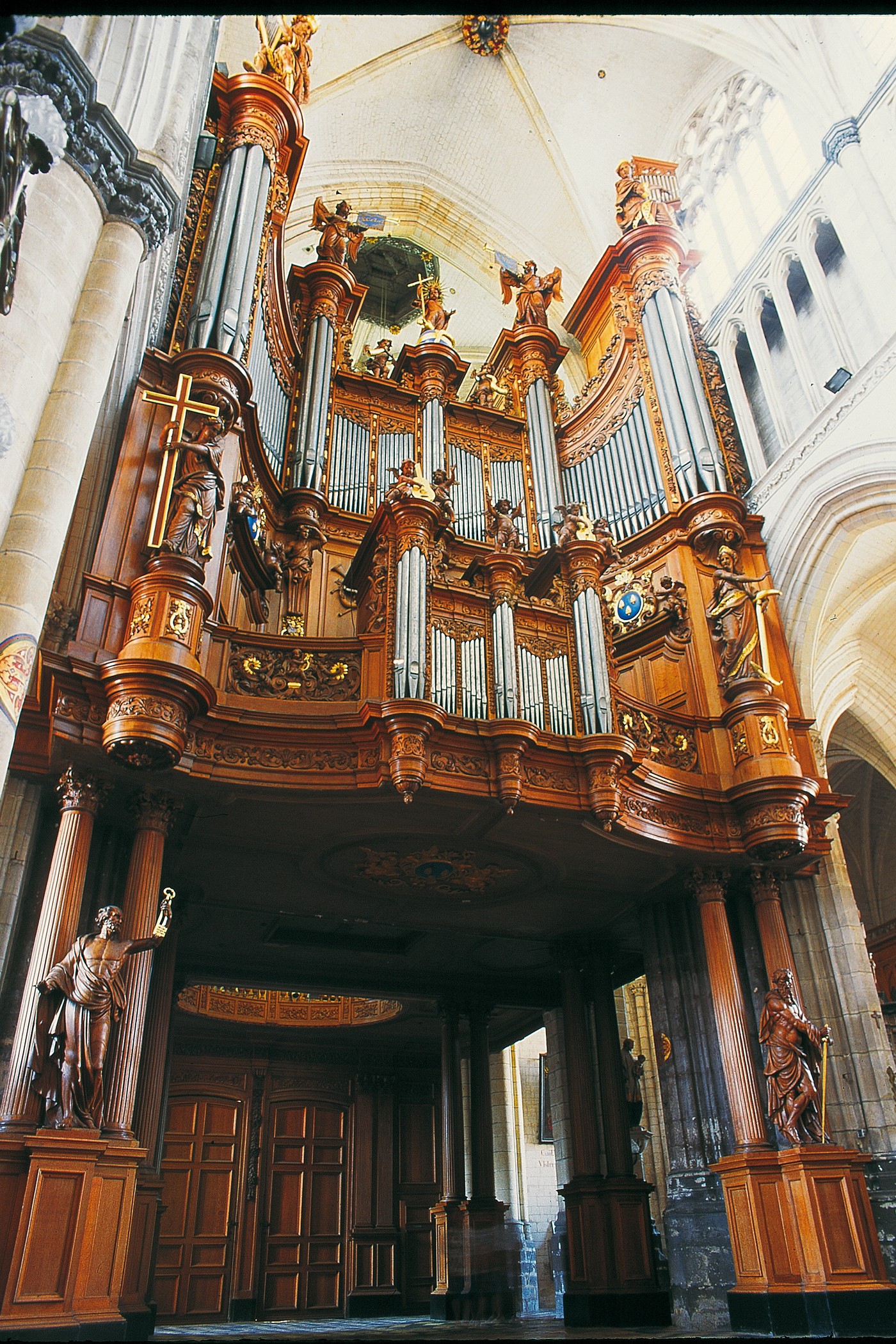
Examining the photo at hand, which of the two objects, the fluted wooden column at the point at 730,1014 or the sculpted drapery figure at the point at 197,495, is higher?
the sculpted drapery figure at the point at 197,495

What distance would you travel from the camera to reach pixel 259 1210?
15.5 meters

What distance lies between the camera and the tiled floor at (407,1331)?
931 cm

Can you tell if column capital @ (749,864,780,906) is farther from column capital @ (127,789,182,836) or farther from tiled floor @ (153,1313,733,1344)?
column capital @ (127,789,182,836)

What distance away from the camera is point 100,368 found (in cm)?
780

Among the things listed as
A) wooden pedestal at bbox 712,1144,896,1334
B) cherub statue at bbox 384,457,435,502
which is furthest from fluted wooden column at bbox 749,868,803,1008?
cherub statue at bbox 384,457,435,502

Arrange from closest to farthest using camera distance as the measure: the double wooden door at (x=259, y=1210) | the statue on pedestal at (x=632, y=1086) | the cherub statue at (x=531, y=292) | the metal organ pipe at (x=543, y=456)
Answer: the statue on pedestal at (x=632, y=1086)
the double wooden door at (x=259, y=1210)
the metal organ pipe at (x=543, y=456)
the cherub statue at (x=531, y=292)

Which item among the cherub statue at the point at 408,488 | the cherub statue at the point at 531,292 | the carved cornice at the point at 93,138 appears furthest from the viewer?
the cherub statue at the point at 531,292

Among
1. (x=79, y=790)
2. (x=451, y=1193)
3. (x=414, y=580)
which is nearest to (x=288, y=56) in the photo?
(x=414, y=580)

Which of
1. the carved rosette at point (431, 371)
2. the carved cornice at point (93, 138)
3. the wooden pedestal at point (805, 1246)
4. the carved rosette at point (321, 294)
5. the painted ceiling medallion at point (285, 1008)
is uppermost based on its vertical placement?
the carved rosette at point (321, 294)

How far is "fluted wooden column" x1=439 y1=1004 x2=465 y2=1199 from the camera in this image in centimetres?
1394

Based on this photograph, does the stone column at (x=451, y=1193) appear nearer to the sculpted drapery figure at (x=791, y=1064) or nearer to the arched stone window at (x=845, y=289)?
the sculpted drapery figure at (x=791, y=1064)

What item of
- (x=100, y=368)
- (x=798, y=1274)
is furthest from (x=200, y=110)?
(x=798, y=1274)

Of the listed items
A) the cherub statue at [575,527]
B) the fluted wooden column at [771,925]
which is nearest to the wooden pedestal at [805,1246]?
the fluted wooden column at [771,925]

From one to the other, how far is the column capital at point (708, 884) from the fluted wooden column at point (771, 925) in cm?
39
